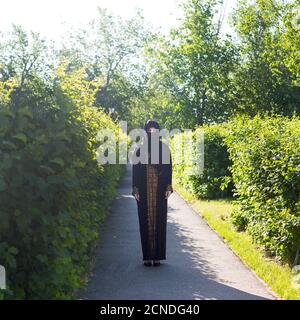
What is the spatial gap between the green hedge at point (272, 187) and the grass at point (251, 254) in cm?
22

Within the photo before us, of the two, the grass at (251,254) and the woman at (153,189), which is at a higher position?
the woman at (153,189)

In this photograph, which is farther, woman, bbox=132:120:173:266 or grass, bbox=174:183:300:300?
woman, bbox=132:120:173:266

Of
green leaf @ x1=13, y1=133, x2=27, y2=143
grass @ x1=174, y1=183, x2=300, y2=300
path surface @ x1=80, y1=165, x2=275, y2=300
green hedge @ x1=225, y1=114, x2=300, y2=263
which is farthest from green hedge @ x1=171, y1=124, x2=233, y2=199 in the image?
green leaf @ x1=13, y1=133, x2=27, y2=143

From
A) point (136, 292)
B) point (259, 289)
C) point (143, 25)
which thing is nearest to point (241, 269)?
point (259, 289)

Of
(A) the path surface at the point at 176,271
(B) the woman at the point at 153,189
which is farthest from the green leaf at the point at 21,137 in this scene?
(B) the woman at the point at 153,189

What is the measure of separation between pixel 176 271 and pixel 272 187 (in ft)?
6.08

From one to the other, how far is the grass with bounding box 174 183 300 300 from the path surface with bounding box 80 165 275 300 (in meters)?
0.12

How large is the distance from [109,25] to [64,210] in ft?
179

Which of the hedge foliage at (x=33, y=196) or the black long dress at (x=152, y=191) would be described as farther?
the black long dress at (x=152, y=191)

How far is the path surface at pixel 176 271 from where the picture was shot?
6.04m

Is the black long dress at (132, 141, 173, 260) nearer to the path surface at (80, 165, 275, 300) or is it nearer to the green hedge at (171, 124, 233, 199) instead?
the path surface at (80, 165, 275, 300)

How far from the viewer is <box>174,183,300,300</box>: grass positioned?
6138mm

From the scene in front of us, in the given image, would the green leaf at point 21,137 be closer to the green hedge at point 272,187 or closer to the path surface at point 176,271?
the path surface at point 176,271

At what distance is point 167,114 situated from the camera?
1709 inches
